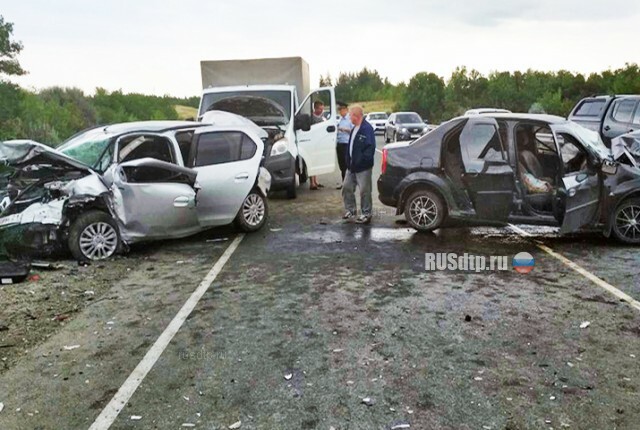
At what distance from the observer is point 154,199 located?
780 cm

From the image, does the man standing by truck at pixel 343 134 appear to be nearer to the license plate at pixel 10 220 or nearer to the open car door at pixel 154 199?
the open car door at pixel 154 199

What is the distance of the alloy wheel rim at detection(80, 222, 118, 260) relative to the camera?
7.40 meters

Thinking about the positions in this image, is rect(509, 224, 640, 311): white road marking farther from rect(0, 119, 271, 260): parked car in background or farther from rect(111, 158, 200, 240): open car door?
rect(111, 158, 200, 240): open car door

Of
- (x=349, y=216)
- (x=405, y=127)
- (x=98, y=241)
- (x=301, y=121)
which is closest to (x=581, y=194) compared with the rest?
(x=349, y=216)

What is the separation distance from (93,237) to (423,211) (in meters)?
4.59

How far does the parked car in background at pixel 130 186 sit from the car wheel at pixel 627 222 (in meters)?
5.13

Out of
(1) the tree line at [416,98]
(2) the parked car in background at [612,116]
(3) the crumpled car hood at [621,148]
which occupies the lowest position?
(3) the crumpled car hood at [621,148]

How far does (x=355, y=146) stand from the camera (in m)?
9.36

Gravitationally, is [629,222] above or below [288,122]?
below

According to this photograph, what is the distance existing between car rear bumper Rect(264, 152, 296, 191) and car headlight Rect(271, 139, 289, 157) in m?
0.06

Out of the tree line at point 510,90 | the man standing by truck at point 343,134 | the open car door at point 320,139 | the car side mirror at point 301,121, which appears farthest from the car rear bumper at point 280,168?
the tree line at point 510,90

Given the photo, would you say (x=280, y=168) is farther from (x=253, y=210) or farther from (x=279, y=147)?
(x=253, y=210)

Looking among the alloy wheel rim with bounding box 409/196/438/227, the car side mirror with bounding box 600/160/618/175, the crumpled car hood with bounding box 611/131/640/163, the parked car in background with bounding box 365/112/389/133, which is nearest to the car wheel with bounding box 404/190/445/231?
the alloy wheel rim with bounding box 409/196/438/227

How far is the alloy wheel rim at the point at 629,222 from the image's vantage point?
774 centimetres
